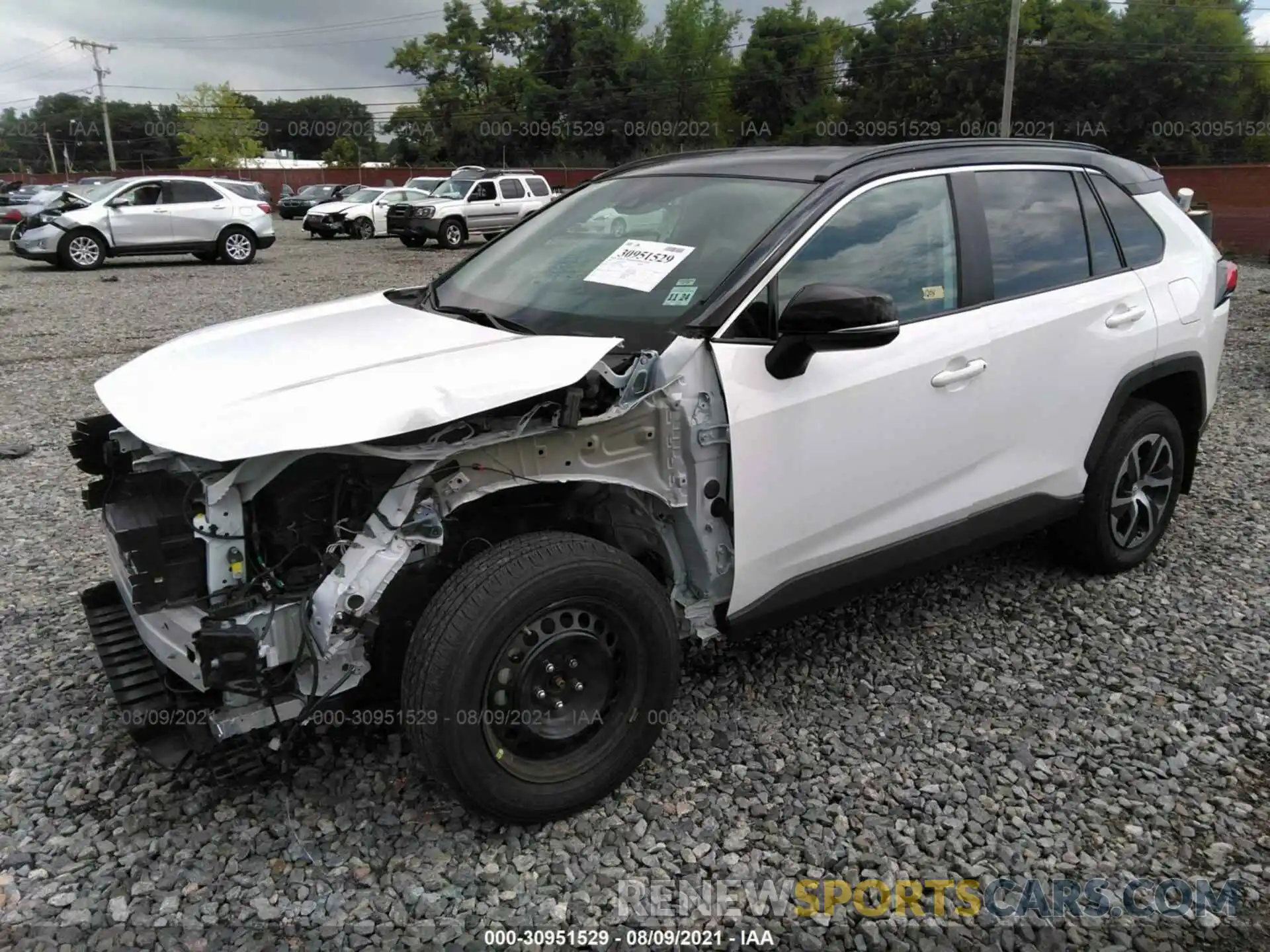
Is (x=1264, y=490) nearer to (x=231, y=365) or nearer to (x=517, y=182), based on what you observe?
(x=231, y=365)

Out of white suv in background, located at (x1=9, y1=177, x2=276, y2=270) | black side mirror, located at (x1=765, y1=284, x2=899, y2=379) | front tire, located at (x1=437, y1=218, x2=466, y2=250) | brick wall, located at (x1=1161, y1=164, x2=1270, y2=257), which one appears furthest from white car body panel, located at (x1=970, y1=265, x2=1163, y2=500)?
front tire, located at (x1=437, y1=218, x2=466, y2=250)

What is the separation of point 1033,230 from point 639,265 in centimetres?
162

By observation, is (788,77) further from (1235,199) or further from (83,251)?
(83,251)

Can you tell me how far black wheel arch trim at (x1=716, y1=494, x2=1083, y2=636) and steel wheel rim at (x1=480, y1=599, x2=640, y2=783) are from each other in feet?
1.49

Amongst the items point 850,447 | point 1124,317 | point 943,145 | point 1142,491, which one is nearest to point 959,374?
point 850,447

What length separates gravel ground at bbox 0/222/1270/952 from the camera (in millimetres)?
2332

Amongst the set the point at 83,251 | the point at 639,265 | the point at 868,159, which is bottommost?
the point at 83,251

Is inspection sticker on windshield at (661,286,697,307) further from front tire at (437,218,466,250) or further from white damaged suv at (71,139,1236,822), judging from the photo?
front tire at (437,218,466,250)

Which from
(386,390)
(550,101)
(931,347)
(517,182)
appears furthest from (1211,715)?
(550,101)

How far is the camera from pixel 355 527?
98.1 inches

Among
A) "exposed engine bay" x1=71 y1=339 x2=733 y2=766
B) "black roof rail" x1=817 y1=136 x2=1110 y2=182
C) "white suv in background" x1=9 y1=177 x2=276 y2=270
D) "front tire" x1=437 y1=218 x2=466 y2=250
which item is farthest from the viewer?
"front tire" x1=437 y1=218 x2=466 y2=250

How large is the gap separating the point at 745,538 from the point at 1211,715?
71.2 inches

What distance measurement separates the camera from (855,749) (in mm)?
2988

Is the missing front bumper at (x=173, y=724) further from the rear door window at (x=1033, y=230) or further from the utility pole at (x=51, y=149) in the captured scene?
the utility pole at (x=51, y=149)
